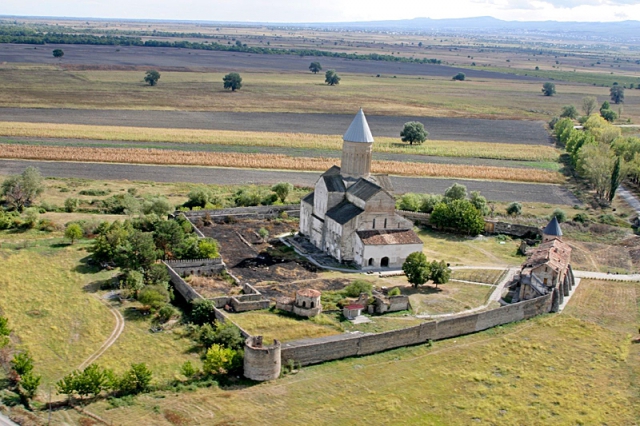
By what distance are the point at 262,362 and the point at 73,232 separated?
80.5 feet

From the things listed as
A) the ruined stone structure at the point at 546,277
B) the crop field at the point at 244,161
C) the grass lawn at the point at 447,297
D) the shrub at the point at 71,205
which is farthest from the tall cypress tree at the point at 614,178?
the shrub at the point at 71,205

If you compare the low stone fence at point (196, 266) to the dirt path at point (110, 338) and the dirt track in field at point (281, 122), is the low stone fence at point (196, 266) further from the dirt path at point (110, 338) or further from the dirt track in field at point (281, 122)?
the dirt track in field at point (281, 122)

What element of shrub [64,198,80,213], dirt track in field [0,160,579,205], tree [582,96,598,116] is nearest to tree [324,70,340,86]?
tree [582,96,598,116]

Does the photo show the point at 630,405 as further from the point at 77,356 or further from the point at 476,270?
the point at 77,356

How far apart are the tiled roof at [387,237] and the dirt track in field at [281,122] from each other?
5675 centimetres

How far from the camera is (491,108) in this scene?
147m

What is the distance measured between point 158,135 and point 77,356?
6430cm

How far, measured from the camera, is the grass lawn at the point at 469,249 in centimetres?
5388

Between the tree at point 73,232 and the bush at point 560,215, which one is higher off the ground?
the bush at point 560,215

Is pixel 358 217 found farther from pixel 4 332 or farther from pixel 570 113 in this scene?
pixel 570 113

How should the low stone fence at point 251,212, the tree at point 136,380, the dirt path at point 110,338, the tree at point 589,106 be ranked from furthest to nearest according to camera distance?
the tree at point 589,106
the low stone fence at point 251,212
the dirt path at point 110,338
the tree at point 136,380

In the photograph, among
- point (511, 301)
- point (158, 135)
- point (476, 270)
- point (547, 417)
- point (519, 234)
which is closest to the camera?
point (547, 417)

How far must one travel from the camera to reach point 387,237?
51938 millimetres

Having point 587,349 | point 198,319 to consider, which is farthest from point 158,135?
point 587,349
